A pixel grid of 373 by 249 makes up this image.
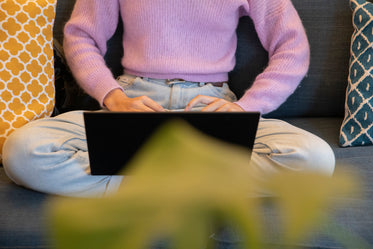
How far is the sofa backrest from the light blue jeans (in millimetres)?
402

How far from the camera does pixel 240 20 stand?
1.31 metres

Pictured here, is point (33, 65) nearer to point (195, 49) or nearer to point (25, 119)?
point (25, 119)

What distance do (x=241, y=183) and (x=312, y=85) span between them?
120 centimetres

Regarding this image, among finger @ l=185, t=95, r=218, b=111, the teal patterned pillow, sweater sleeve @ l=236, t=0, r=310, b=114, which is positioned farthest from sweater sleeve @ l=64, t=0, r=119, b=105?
the teal patterned pillow

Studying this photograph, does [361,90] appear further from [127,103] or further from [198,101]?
[127,103]

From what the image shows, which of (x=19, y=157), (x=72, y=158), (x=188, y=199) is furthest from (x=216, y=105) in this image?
(x=188, y=199)

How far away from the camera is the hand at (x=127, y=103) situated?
1042 mm

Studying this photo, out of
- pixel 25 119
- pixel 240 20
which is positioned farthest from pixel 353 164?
pixel 25 119

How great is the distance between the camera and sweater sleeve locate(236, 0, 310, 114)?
116 cm

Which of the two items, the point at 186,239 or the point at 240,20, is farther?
the point at 240,20

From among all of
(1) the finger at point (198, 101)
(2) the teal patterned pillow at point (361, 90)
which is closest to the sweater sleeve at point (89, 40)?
(1) the finger at point (198, 101)

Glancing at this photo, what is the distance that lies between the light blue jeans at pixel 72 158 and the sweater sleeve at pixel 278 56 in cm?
22

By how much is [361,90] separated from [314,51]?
25 centimetres

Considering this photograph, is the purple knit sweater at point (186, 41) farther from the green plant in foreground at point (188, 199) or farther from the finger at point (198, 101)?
the green plant in foreground at point (188, 199)
